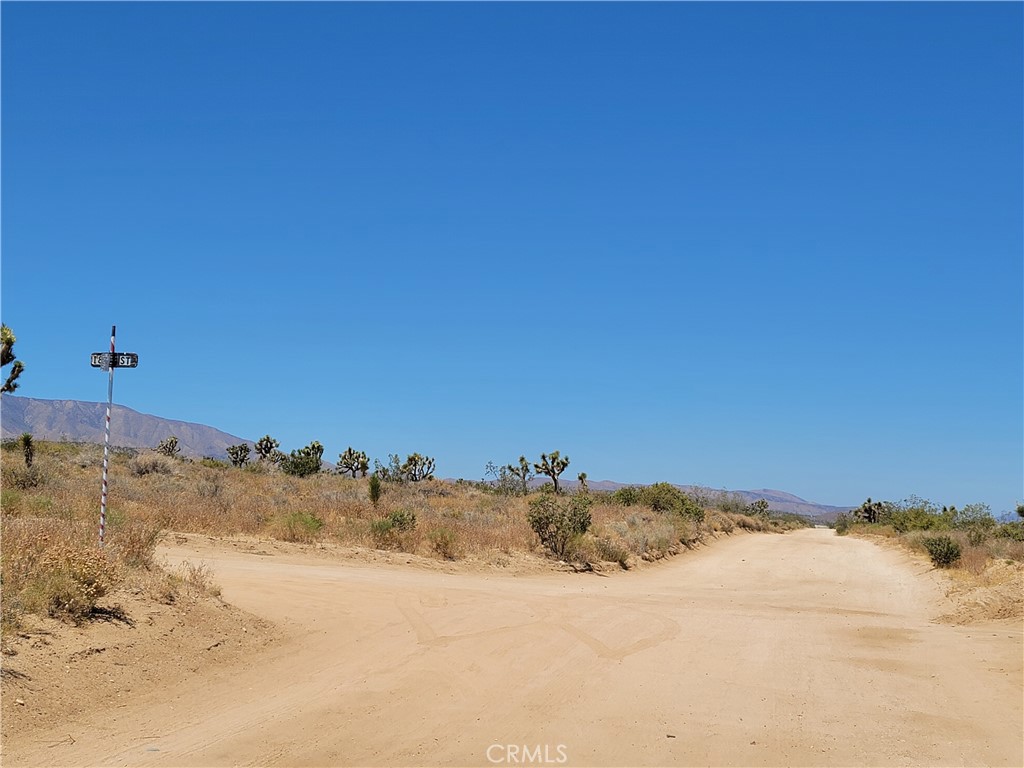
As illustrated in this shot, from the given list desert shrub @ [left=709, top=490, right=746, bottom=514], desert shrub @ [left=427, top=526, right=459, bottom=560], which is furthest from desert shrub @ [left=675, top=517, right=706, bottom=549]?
desert shrub @ [left=709, top=490, right=746, bottom=514]

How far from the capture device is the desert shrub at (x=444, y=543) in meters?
22.8

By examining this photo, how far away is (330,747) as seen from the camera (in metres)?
7.46

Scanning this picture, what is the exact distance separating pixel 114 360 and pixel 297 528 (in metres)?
11.2

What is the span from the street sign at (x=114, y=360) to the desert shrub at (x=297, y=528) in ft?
35.8

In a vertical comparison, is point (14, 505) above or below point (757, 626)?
above

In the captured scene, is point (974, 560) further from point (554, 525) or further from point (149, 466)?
point (149, 466)

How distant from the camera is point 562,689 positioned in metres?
9.62

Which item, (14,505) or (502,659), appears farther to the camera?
(14,505)

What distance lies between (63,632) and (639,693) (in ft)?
21.9

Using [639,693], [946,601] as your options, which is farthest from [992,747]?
[946,601]

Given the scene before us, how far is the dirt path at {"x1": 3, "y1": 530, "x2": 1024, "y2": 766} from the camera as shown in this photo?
7.54 meters

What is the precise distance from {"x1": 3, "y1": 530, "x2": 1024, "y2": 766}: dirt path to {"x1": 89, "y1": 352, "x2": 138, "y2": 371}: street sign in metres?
4.42

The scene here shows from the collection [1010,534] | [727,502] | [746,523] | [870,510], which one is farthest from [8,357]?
[870,510]

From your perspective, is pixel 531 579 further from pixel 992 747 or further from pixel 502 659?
pixel 992 747
